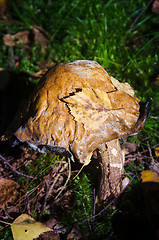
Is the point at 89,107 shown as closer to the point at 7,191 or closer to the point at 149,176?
the point at 149,176

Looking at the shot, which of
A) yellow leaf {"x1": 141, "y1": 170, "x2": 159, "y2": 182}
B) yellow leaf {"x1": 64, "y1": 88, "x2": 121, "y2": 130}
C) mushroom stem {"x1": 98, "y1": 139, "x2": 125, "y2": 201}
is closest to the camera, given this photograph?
yellow leaf {"x1": 64, "y1": 88, "x2": 121, "y2": 130}

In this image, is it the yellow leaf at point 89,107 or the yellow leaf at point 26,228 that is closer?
the yellow leaf at point 89,107

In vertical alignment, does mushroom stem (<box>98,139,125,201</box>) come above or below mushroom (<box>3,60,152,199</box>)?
below

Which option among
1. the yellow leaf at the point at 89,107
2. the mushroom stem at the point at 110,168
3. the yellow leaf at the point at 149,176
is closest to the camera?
the yellow leaf at the point at 89,107

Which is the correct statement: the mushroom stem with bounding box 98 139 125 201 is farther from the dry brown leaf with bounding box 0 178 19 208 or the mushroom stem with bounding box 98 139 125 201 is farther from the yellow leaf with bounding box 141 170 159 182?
the dry brown leaf with bounding box 0 178 19 208

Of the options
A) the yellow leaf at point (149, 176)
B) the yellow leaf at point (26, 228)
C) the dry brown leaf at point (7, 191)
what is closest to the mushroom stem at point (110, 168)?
the yellow leaf at point (149, 176)

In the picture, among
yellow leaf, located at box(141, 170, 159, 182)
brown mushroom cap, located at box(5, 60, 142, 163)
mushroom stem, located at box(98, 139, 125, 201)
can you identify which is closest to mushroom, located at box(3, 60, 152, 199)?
brown mushroom cap, located at box(5, 60, 142, 163)

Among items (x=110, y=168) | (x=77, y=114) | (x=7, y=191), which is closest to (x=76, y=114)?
(x=77, y=114)

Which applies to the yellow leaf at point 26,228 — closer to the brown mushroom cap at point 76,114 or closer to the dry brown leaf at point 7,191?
the dry brown leaf at point 7,191
